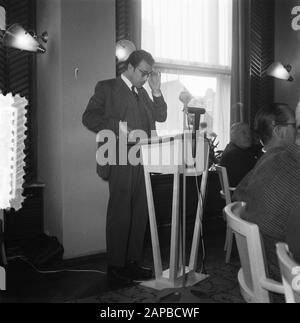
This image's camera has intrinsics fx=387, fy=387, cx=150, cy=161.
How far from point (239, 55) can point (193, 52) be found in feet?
2.09

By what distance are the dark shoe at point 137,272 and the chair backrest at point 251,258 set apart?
164 centimetres

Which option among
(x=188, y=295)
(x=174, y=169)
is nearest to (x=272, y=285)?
(x=174, y=169)

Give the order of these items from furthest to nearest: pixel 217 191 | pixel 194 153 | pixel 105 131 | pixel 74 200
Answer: pixel 217 191, pixel 74 200, pixel 105 131, pixel 194 153

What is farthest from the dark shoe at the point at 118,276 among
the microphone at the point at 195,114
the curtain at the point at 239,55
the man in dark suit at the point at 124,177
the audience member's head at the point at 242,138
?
the curtain at the point at 239,55

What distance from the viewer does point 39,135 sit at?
11.6 feet

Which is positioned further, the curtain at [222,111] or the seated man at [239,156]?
the curtain at [222,111]

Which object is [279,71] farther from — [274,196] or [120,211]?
[274,196]

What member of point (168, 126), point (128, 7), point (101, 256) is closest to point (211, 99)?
point (168, 126)

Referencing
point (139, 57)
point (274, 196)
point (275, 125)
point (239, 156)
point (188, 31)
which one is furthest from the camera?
point (188, 31)

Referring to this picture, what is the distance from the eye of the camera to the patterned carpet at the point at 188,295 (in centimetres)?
Answer: 230

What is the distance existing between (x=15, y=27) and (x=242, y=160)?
82.6 inches

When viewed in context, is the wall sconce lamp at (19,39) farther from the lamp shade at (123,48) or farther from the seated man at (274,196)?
the seated man at (274,196)

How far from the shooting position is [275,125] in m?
1.94
